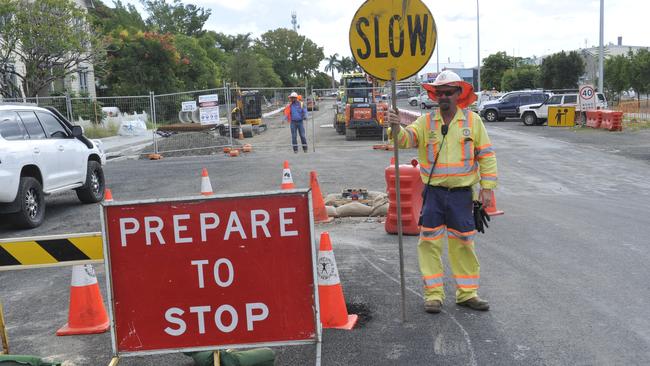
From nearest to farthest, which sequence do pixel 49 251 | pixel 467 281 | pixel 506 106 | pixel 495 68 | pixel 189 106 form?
pixel 49 251, pixel 467 281, pixel 189 106, pixel 506 106, pixel 495 68

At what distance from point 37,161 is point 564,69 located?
58.7 m

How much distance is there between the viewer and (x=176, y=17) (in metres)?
84.6

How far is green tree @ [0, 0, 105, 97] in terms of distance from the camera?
78.3 ft

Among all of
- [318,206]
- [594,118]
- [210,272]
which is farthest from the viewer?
[594,118]

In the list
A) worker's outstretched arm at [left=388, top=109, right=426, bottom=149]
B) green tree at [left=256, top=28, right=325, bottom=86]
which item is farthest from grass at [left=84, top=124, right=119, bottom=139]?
green tree at [left=256, top=28, right=325, bottom=86]

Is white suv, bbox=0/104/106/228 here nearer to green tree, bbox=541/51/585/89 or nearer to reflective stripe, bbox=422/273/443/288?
reflective stripe, bbox=422/273/443/288

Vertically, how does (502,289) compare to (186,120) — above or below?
below

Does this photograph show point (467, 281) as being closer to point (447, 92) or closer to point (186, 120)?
point (447, 92)

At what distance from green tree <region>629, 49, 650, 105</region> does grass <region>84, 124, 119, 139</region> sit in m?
37.4

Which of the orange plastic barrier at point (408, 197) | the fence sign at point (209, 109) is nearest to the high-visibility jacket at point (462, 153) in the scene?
the orange plastic barrier at point (408, 197)

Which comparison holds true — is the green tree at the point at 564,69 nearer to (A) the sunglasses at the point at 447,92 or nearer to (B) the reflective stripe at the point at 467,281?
(A) the sunglasses at the point at 447,92

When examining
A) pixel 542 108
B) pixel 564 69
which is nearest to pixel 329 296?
pixel 542 108

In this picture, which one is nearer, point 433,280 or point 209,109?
point 433,280

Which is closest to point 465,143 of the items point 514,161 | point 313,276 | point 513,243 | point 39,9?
point 313,276
